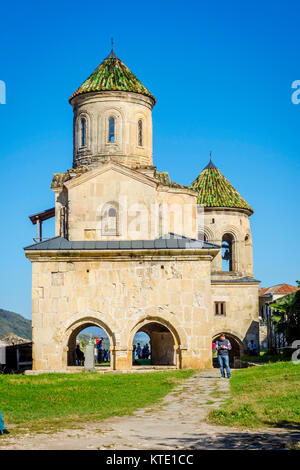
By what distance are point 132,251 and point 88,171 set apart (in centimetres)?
353

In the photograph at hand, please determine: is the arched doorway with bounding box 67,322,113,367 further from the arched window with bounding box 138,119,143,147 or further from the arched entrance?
the arched window with bounding box 138,119,143,147

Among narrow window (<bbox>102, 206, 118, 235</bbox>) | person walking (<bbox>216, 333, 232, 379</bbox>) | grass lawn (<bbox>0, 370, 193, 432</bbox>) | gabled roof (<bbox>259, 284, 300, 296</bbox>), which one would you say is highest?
narrow window (<bbox>102, 206, 118, 235</bbox>)

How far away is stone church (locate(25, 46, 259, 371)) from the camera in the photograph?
66.0 ft

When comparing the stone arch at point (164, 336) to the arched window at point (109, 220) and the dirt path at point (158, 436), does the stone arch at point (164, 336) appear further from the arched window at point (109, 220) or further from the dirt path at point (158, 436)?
the dirt path at point (158, 436)

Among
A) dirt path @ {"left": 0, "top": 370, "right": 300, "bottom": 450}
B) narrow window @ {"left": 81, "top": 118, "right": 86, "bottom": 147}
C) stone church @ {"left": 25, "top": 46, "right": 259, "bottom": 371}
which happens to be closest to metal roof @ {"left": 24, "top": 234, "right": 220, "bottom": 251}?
stone church @ {"left": 25, "top": 46, "right": 259, "bottom": 371}

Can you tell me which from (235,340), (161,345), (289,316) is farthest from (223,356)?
(235,340)

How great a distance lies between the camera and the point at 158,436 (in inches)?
313

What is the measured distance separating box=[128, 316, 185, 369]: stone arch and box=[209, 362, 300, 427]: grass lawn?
4.93m

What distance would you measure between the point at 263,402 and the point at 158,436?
10.4 ft

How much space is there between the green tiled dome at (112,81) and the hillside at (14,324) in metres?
85.4

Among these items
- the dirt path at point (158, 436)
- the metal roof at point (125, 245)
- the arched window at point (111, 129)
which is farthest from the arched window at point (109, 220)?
the dirt path at point (158, 436)

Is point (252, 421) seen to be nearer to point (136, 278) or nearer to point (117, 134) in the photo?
point (136, 278)
